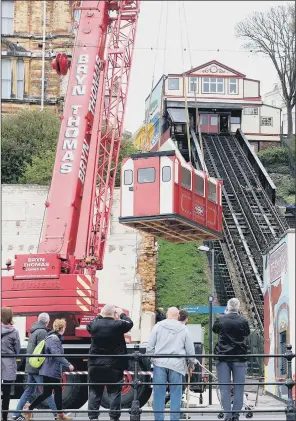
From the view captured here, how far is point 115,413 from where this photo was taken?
1570 centimetres

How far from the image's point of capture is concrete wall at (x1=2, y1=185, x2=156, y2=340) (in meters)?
40.0

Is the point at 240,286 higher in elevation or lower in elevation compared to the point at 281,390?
higher

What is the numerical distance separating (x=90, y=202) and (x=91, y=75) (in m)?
3.51

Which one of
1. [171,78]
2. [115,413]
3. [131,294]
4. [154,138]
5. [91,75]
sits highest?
[171,78]

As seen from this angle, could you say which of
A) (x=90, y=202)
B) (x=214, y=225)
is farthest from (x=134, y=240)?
(x=90, y=202)

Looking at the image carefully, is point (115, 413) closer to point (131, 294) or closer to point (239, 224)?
point (131, 294)

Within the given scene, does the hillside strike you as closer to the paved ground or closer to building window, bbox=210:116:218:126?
building window, bbox=210:116:218:126

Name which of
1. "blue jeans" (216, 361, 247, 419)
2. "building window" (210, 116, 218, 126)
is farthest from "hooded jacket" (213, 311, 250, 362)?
"building window" (210, 116, 218, 126)

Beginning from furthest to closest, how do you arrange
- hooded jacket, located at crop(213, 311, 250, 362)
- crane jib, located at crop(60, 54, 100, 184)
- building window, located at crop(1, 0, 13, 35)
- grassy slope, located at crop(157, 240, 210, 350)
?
building window, located at crop(1, 0, 13, 35) → grassy slope, located at crop(157, 240, 210, 350) → crane jib, located at crop(60, 54, 100, 184) → hooded jacket, located at crop(213, 311, 250, 362)

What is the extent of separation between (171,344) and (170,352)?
0.39 feet

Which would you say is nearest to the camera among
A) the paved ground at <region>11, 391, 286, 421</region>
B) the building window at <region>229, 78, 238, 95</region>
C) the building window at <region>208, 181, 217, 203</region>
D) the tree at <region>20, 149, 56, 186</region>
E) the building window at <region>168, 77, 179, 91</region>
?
the paved ground at <region>11, 391, 286, 421</region>

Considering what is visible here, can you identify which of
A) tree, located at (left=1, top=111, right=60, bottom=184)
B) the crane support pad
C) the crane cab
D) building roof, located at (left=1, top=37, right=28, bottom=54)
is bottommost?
the crane support pad

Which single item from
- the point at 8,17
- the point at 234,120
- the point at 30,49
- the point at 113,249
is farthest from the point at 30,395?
the point at 234,120

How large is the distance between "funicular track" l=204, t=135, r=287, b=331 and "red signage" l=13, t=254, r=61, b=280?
19393 mm
